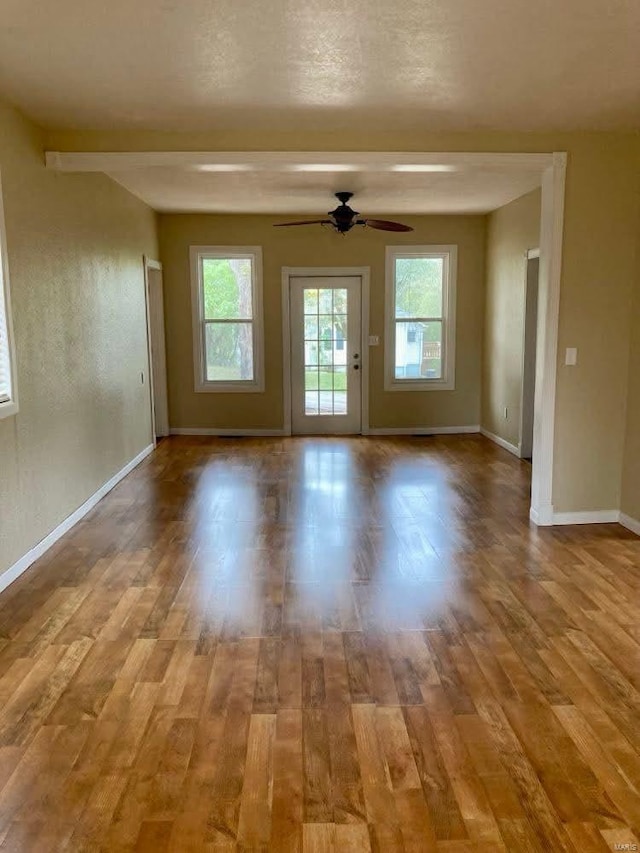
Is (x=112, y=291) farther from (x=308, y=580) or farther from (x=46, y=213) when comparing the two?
(x=308, y=580)

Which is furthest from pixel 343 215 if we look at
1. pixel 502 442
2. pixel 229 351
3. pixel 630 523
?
pixel 630 523

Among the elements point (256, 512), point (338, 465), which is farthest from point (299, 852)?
point (338, 465)

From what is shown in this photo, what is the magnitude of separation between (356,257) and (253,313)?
1429 mm

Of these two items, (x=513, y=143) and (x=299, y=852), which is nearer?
(x=299, y=852)

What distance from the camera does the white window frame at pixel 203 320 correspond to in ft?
25.2

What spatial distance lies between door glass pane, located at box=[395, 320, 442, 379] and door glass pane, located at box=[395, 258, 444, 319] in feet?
0.48

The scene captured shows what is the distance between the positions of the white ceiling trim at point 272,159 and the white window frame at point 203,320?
3529 mm

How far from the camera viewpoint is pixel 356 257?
7.73 m

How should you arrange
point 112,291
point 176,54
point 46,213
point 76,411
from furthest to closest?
→ point 112,291 < point 76,411 < point 46,213 < point 176,54

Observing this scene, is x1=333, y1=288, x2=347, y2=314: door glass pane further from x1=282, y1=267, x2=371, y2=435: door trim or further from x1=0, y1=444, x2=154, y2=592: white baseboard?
x1=0, y1=444, x2=154, y2=592: white baseboard

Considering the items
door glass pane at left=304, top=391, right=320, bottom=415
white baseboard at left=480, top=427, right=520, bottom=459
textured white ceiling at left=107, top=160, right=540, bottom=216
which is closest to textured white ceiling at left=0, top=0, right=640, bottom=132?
textured white ceiling at left=107, top=160, right=540, bottom=216

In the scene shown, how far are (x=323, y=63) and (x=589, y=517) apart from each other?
3414 millimetres

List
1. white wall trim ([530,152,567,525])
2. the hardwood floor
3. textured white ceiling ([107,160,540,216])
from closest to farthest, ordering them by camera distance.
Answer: the hardwood floor, white wall trim ([530,152,567,525]), textured white ceiling ([107,160,540,216])

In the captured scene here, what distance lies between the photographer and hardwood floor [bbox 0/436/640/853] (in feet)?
6.08
